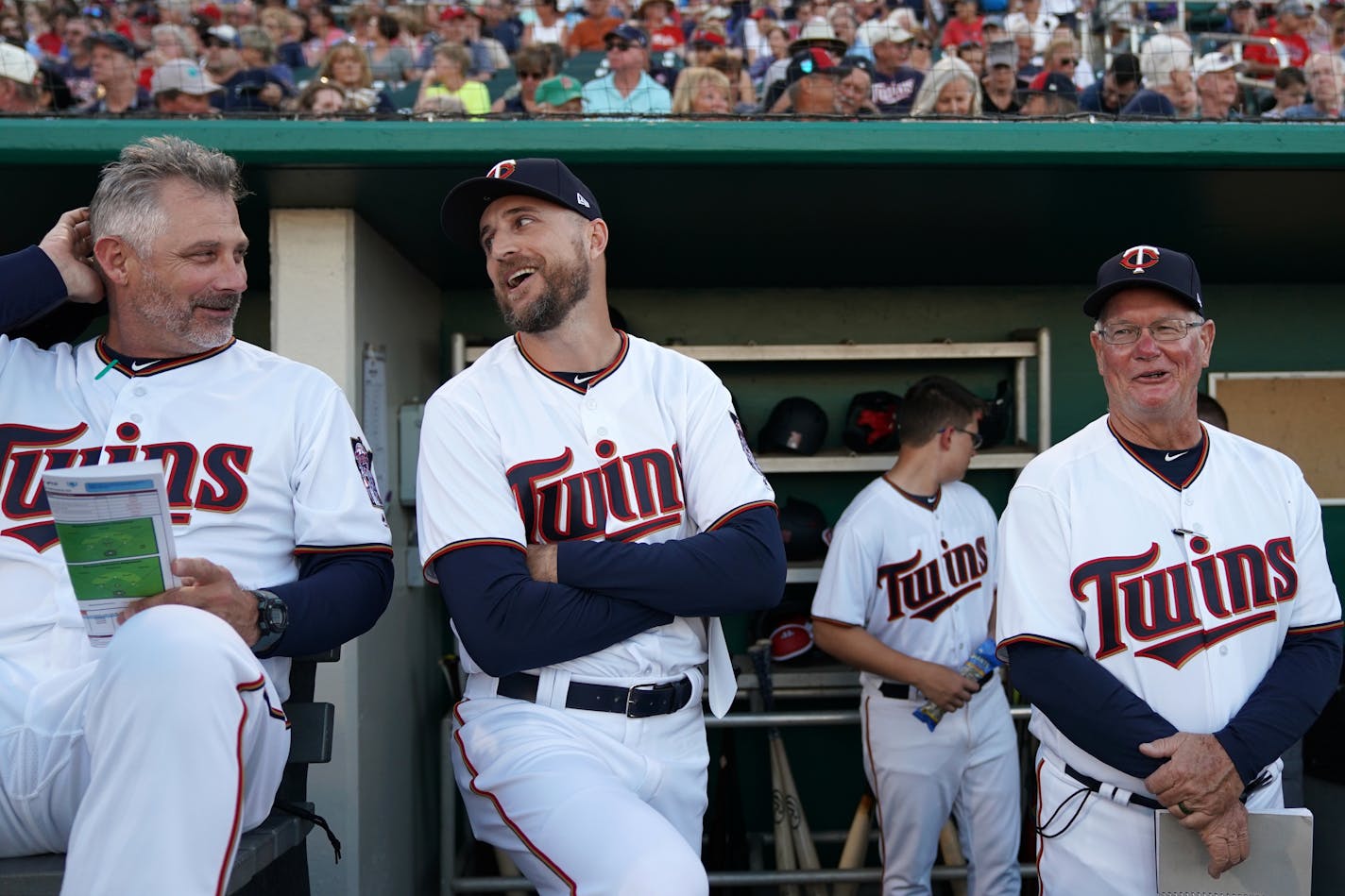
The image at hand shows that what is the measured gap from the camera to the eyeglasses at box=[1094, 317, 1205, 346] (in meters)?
2.35

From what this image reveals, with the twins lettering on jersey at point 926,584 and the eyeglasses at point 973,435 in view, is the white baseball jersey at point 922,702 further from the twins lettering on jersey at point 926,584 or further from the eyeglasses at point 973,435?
the eyeglasses at point 973,435

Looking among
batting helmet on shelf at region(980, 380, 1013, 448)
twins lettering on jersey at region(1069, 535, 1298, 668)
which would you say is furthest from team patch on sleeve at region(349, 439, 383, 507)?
batting helmet on shelf at region(980, 380, 1013, 448)

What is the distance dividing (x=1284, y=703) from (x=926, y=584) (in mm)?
1599

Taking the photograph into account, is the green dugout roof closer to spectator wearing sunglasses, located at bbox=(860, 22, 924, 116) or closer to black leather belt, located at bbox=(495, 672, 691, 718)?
black leather belt, located at bbox=(495, 672, 691, 718)

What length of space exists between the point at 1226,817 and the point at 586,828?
1.14m

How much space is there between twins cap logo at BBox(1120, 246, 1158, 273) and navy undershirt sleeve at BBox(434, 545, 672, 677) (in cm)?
115

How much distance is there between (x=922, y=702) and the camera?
367 centimetres

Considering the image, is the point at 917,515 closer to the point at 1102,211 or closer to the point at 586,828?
the point at 1102,211

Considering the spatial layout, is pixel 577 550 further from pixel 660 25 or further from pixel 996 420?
pixel 660 25

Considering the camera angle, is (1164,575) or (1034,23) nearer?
(1164,575)

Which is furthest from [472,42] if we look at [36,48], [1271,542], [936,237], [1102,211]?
[1271,542]

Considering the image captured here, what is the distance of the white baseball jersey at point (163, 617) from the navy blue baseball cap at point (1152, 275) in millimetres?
1476

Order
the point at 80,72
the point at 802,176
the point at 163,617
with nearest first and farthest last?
1. the point at 163,617
2. the point at 802,176
3. the point at 80,72

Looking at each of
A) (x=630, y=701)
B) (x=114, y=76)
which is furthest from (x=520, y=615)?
(x=114, y=76)
